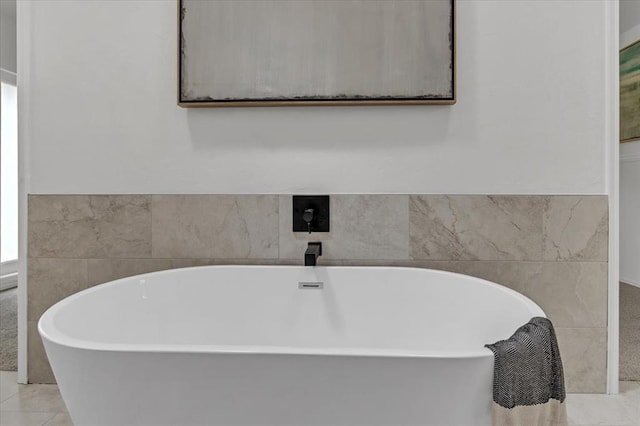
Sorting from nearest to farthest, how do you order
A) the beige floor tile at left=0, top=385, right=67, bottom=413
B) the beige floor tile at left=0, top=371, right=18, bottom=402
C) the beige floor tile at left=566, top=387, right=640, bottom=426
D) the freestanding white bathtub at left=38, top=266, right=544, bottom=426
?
the freestanding white bathtub at left=38, top=266, right=544, bottom=426
the beige floor tile at left=566, top=387, right=640, bottom=426
the beige floor tile at left=0, top=385, right=67, bottom=413
the beige floor tile at left=0, top=371, right=18, bottom=402

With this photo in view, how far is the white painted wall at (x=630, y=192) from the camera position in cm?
323

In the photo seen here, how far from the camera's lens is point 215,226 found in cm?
173

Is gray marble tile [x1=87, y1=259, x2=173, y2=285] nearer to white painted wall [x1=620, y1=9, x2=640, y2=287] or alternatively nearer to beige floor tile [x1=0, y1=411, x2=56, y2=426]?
beige floor tile [x1=0, y1=411, x2=56, y2=426]

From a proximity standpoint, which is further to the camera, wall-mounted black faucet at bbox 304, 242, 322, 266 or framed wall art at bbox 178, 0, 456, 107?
framed wall art at bbox 178, 0, 456, 107

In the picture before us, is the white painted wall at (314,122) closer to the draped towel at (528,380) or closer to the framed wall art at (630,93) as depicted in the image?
the draped towel at (528,380)

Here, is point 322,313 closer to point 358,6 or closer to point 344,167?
point 344,167

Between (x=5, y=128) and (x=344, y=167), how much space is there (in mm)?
3459

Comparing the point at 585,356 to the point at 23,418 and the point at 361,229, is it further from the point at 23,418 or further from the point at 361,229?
the point at 23,418

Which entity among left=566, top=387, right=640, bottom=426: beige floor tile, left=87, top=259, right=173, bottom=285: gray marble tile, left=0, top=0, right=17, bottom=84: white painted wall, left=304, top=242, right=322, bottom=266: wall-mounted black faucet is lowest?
left=566, top=387, right=640, bottom=426: beige floor tile

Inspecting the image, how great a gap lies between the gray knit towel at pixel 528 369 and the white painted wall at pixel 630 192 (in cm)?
298

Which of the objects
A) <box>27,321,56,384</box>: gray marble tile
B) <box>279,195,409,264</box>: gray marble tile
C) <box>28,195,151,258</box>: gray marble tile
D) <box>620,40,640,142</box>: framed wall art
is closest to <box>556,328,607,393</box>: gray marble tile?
<box>279,195,409,264</box>: gray marble tile

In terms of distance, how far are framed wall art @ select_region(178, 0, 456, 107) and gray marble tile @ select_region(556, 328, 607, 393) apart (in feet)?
3.35

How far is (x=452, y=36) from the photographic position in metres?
1.62

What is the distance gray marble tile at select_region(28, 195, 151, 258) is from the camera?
175cm
